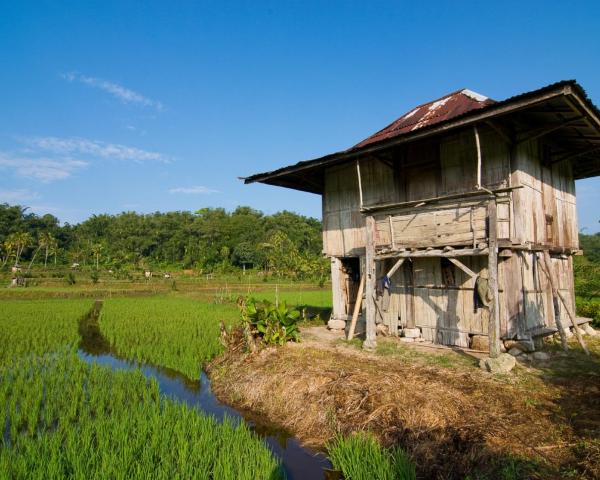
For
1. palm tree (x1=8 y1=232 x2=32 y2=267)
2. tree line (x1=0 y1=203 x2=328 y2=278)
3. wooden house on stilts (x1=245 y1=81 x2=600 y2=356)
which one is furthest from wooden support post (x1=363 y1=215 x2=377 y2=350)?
palm tree (x1=8 y1=232 x2=32 y2=267)

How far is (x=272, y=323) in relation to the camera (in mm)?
9883

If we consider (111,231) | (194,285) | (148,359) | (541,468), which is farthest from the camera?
(111,231)

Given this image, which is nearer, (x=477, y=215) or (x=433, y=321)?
(x=477, y=215)

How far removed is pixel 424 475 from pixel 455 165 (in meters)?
7.11

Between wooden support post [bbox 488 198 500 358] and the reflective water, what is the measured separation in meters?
3.94

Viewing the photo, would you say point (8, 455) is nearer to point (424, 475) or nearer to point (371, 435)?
point (371, 435)

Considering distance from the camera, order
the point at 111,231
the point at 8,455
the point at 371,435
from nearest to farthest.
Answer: the point at 8,455 < the point at 371,435 < the point at 111,231

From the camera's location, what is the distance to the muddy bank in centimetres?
441

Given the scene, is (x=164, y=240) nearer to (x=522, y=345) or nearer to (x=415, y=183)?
(x=415, y=183)

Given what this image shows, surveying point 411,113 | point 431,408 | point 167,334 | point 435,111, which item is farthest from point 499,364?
point 167,334

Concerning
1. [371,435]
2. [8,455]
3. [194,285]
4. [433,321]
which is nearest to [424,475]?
[371,435]

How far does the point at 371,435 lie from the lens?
5.10 m

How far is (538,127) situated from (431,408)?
22.1 feet

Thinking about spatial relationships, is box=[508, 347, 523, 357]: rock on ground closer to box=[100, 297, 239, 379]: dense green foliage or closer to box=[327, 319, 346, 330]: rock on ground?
box=[327, 319, 346, 330]: rock on ground
